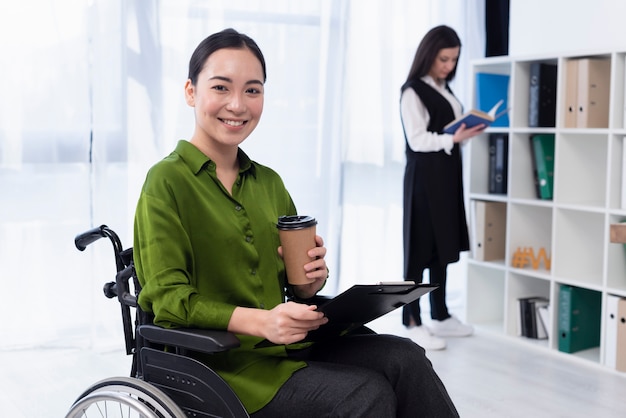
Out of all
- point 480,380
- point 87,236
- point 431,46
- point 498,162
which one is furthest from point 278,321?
point 498,162

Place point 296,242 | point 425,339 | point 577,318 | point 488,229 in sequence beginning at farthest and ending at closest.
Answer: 1. point 488,229
2. point 425,339
3. point 577,318
4. point 296,242

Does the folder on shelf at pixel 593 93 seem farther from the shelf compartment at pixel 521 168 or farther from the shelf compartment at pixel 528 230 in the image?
the shelf compartment at pixel 528 230

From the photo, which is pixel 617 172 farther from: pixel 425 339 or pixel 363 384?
pixel 363 384

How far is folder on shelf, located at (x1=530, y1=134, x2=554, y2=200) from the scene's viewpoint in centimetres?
357

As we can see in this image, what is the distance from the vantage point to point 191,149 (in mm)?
1687

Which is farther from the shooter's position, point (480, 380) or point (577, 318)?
point (577, 318)

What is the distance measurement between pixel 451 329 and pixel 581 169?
903mm

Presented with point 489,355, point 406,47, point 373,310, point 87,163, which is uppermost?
point 406,47

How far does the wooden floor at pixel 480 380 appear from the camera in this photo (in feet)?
9.16

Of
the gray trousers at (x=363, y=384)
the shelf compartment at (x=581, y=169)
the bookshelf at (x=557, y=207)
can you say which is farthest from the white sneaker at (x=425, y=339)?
the gray trousers at (x=363, y=384)

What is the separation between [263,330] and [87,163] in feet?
6.91

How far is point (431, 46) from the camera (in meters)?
3.43

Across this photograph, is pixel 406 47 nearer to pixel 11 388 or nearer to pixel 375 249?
pixel 375 249

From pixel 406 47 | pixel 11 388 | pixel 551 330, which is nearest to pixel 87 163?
pixel 11 388
